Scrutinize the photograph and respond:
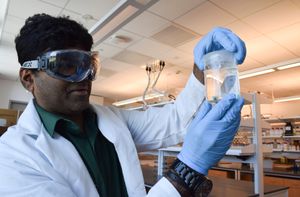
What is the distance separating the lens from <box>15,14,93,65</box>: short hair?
0.94m

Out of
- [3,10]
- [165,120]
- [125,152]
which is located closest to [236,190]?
[165,120]

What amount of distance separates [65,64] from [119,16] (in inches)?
77.3

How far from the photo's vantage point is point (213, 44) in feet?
3.14

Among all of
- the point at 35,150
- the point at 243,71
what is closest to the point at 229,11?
the point at 243,71

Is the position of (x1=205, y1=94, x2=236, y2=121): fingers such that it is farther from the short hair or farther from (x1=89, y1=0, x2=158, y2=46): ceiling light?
(x1=89, y1=0, x2=158, y2=46): ceiling light

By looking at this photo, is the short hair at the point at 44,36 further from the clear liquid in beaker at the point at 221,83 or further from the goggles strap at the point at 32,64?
the clear liquid in beaker at the point at 221,83

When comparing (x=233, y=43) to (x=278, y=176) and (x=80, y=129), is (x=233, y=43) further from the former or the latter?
(x=278, y=176)

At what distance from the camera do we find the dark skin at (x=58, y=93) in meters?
0.94

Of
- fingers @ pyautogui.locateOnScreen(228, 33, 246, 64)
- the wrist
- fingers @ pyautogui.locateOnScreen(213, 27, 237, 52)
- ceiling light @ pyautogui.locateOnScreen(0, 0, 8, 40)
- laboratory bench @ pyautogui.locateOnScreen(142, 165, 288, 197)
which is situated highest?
ceiling light @ pyautogui.locateOnScreen(0, 0, 8, 40)

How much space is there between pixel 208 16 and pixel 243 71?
2.55m

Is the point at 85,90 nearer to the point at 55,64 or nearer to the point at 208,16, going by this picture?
the point at 55,64

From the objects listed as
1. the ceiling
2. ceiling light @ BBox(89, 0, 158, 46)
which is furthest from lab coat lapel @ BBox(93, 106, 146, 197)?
the ceiling

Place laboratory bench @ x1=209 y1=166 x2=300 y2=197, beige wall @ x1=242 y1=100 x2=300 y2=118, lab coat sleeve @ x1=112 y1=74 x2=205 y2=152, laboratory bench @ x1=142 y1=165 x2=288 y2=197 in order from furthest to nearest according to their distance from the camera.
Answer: beige wall @ x1=242 y1=100 x2=300 y2=118, laboratory bench @ x1=209 y1=166 x2=300 y2=197, laboratory bench @ x1=142 y1=165 x2=288 y2=197, lab coat sleeve @ x1=112 y1=74 x2=205 y2=152

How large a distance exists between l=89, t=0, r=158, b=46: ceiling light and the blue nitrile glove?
1.75 metres
